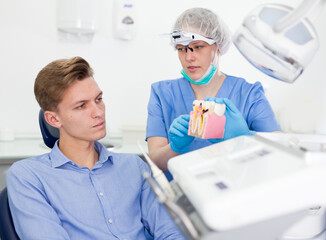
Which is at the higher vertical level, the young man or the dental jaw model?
the dental jaw model

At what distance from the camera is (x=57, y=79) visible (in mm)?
1521

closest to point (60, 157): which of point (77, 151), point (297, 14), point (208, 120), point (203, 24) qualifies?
point (77, 151)

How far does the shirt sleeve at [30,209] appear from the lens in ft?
4.17

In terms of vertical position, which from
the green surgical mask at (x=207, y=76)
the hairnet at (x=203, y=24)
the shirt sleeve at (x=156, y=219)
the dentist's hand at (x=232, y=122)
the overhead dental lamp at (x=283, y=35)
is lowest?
the shirt sleeve at (x=156, y=219)

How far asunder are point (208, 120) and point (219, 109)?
7 centimetres

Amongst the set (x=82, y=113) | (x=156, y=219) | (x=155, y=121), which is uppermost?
(x=82, y=113)

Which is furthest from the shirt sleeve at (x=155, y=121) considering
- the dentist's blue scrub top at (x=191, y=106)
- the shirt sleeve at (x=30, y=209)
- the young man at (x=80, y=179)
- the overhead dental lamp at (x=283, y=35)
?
the overhead dental lamp at (x=283, y=35)

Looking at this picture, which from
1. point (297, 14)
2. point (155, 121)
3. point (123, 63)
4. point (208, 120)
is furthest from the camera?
point (123, 63)

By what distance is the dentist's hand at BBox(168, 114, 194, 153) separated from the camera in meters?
1.50

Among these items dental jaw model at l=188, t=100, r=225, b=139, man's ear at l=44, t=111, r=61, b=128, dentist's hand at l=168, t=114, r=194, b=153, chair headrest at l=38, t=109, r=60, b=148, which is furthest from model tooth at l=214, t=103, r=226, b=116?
chair headrest at l=38, t=109, r=60, b=148

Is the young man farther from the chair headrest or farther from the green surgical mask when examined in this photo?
the green surgical mask

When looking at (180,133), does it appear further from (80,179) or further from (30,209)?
(30,209)

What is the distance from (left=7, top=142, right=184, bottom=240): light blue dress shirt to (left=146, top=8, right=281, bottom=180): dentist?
22 centimetres

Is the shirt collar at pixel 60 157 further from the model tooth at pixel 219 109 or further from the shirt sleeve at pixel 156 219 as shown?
the model tooth at pixel 219 109
